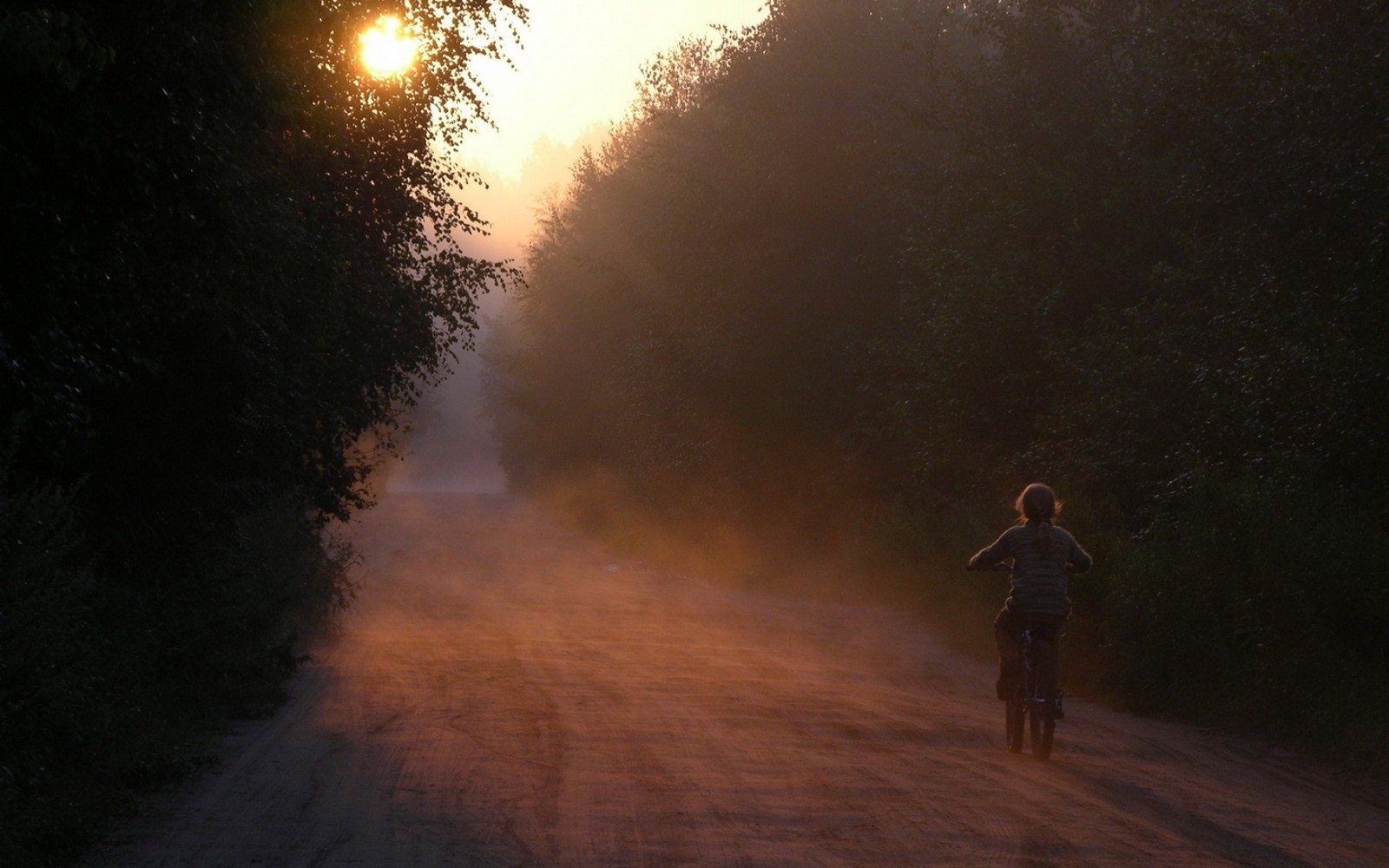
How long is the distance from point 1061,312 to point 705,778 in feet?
49.8

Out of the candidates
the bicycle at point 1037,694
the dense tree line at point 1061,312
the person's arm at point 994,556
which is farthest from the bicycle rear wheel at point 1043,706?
the dense tree line at point 1061,312

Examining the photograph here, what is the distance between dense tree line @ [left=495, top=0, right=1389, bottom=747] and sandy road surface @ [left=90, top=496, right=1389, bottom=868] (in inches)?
73.1

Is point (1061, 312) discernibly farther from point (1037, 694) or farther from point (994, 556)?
point (1037, 694)

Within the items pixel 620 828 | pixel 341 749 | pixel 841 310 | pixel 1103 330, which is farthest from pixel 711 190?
pixel 620 828

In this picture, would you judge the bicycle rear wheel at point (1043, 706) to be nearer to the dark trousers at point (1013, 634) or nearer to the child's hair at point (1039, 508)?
the dark trousers at point (1013, 634)

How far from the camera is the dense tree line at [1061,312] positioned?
44.5 feet

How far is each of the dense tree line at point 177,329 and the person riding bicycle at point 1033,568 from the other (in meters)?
5.93

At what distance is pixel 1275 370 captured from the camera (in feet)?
47.1

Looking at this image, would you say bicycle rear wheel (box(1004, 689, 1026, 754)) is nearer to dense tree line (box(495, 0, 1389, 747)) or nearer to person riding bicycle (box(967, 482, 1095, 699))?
person riding bicycle (box(967, 482, 1095, 699))

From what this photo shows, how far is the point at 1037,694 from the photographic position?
10.2 metres

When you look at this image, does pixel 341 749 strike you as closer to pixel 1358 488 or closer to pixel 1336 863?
pixel 1336 863

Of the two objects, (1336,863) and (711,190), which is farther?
(711,190)

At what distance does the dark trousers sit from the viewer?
412 inches

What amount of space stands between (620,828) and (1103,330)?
1526cm
